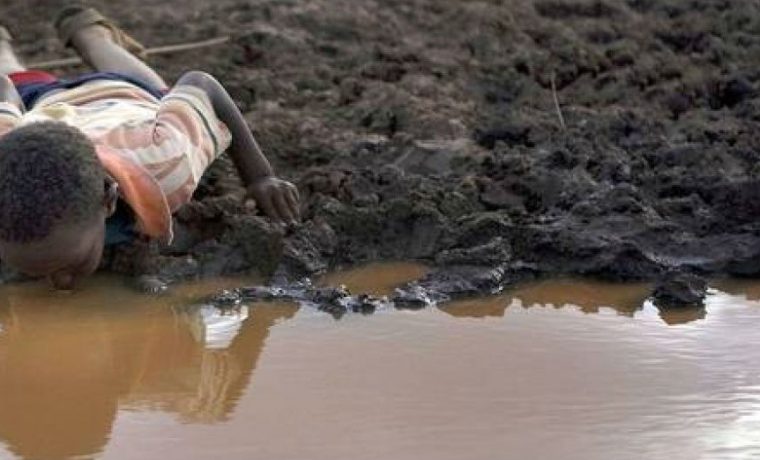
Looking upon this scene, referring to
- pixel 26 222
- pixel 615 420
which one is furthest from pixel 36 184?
pixel 615 420

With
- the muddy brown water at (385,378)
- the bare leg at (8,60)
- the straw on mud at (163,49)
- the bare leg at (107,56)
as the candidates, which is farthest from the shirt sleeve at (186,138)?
the straw on mud at (163,49)

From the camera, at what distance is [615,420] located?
2.10 m

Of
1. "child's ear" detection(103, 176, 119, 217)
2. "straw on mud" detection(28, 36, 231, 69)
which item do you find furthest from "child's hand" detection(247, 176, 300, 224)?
"straw on mud" detection(28, 36, 231, 69)

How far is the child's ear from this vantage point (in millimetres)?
2761

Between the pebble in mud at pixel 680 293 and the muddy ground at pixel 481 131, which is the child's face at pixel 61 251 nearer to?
the muddy ground at pixel 481 131

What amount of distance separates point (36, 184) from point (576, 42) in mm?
2234

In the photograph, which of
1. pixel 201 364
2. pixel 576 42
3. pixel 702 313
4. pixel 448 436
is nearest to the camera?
pixel 448 436

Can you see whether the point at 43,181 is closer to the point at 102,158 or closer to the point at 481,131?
the point at 102,158

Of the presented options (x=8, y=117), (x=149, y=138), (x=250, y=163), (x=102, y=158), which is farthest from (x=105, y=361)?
(x=250, y=163)

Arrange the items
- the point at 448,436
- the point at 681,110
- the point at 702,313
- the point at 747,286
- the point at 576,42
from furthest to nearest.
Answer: the point at 576,42 → the point at 681,110 → the point at 747,286 → the point at 702,313 → the point at 448,436

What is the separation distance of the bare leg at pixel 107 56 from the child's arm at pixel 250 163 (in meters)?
0.40

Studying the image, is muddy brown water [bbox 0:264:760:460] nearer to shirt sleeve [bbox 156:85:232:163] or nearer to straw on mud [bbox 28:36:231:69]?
shirt sleeve [bbox 156:85:232:163]

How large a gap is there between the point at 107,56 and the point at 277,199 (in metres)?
0.89

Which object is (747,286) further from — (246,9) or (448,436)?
(246,9)
